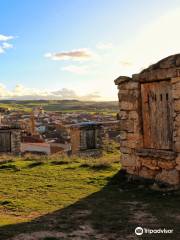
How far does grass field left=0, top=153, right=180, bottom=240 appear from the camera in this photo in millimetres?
6535

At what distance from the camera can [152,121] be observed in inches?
406

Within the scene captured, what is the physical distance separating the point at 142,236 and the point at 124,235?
0.89 feet

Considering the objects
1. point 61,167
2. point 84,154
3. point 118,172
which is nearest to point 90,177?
point 118,172

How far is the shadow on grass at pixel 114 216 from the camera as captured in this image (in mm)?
6480

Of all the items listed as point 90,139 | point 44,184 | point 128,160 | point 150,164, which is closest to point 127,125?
point 128,160

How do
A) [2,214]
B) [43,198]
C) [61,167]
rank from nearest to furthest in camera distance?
[2,214] → [43,198] → [61,167]

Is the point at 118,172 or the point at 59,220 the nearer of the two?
the point at 59,220

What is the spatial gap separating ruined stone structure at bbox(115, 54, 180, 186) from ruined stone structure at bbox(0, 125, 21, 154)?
1147 cm

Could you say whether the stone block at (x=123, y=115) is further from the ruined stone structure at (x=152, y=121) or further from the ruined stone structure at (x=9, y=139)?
the ruined stone structure at (x=9, y=139)

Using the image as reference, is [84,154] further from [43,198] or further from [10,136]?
[43,198]

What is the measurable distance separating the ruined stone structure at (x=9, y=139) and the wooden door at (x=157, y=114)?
40.0 ft

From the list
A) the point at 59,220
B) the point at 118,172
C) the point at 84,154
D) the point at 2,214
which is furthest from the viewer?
the point at 84,154

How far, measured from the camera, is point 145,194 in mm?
9133

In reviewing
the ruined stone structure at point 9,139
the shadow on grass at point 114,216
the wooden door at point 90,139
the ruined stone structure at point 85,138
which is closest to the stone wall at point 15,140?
the ruined stone structure at point 9,139
